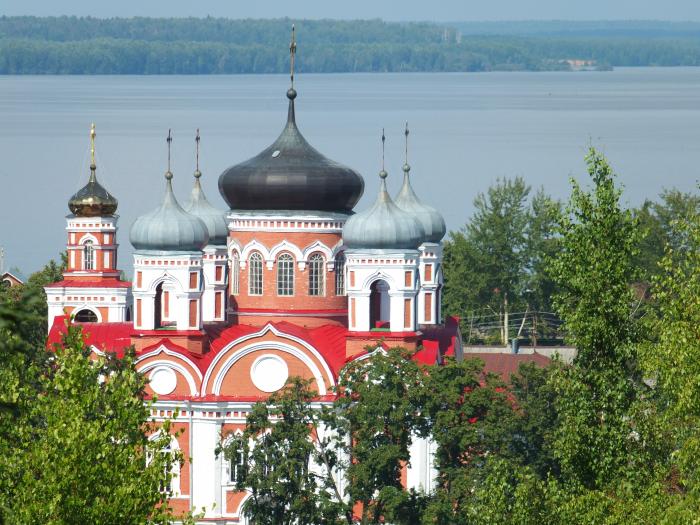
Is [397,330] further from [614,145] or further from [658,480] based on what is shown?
[614,145]

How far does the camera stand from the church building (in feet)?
85.4

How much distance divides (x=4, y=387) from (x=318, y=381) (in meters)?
7.42

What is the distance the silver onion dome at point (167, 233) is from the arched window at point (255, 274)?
99cm

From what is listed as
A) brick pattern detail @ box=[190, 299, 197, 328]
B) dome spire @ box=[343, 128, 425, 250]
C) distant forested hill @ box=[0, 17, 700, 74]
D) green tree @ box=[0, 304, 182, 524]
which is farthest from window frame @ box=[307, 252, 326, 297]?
distant forested hill @ box=[0, 17, 700, 74]

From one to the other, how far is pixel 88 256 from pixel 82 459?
13614 mm

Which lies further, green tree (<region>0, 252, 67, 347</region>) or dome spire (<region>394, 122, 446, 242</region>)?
dome spire (<region>394, 122, 446, 242</region>)

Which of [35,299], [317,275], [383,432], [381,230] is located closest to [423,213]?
[317,275]

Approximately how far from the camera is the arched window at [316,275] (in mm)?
27594

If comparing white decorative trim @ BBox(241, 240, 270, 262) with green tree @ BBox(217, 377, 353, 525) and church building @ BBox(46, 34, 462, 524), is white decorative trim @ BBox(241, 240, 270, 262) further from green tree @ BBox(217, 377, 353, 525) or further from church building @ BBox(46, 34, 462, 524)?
green tree @ BBox(217, 377, 353, 525)

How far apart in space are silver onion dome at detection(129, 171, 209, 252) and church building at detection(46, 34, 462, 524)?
Result: 0.01m

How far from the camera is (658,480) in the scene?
18.9m

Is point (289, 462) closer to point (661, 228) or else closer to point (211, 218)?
point (211, 218)

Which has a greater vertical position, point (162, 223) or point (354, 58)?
point (354, 58)

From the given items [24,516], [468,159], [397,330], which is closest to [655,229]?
[397,330]
